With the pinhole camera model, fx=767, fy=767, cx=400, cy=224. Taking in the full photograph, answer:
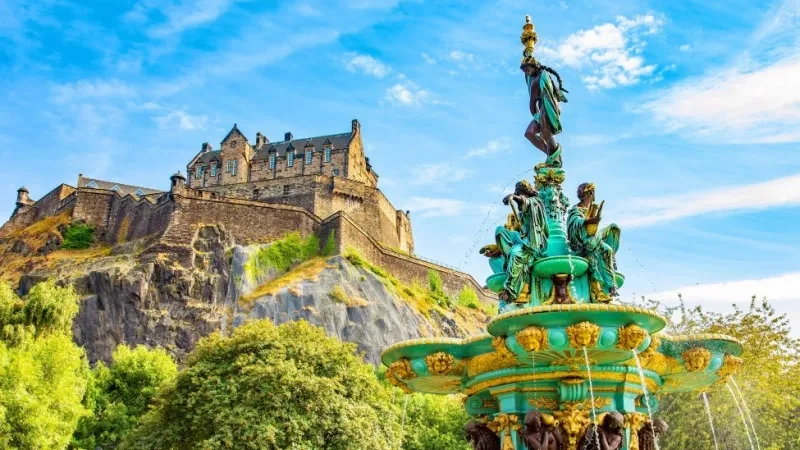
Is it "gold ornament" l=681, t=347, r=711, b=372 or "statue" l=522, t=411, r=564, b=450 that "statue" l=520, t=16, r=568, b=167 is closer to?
"gold ornament" l=681, t=347, r=711, b=372

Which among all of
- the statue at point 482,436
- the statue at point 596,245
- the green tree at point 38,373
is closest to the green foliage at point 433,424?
the green tree at point 38,373

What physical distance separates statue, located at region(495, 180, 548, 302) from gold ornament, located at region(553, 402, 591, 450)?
1630 millimetres

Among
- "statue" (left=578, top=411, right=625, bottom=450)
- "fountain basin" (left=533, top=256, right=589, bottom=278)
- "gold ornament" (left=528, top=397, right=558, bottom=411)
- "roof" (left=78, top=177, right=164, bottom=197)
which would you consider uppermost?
"roof" (left=78, top=177, right=164, bottom=197)

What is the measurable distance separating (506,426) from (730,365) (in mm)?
2973

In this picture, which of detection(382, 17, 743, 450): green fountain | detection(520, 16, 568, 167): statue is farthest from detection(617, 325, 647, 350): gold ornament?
detection(520, 16, 568, 167): statue

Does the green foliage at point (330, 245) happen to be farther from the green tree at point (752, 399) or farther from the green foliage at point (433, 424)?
the green tree at point (752, 399)

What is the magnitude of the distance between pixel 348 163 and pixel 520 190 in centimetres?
6495

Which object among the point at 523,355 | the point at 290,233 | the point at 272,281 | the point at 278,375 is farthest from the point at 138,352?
the point at 523,355

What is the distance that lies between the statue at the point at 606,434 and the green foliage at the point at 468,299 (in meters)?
57.7

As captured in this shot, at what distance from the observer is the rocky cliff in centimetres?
5194

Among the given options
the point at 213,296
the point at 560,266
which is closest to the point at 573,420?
the point at 560,266

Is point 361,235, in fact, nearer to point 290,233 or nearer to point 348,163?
point 290,233

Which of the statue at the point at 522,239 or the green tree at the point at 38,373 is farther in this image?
the green tree at the point at 38,373

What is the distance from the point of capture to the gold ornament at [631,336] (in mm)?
8141
